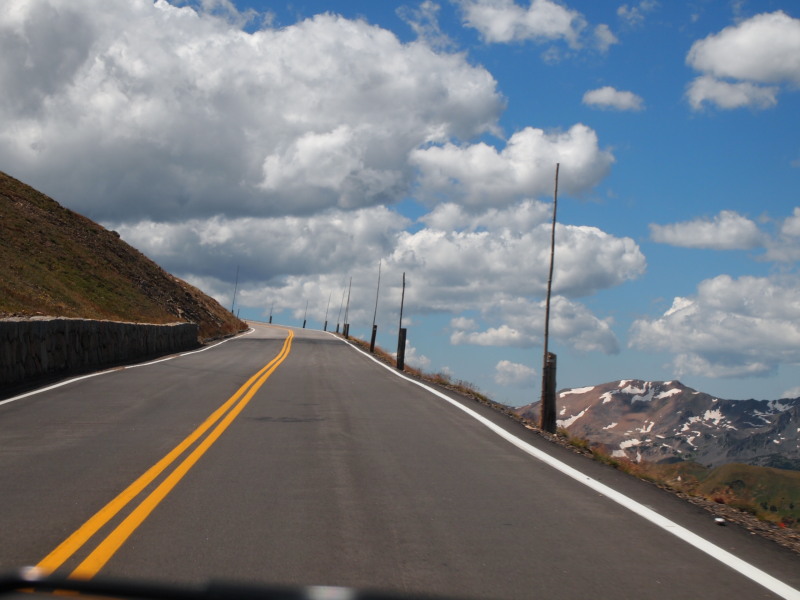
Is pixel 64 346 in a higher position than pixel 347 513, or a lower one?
higher

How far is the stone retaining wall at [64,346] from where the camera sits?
1691 cm

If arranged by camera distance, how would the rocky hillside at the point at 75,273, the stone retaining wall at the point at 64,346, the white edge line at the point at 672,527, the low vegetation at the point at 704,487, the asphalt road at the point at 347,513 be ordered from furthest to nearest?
the rocky hillside at the point at 75,273
the stone retaining wall at the point at 64,346
the low vegetation at the point at 704,487
the white edge line at the point at 672,527
the asphalt road at the point at 347,513

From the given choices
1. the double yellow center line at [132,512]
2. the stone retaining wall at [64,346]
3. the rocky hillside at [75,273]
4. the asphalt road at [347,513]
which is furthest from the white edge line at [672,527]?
the rocky hillside at [75,273]

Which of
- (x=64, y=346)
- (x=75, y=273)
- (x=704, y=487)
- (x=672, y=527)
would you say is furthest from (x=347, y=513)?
(x=75, y=273)

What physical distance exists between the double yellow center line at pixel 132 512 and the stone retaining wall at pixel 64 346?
A: 7.05 m

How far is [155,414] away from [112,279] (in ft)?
144

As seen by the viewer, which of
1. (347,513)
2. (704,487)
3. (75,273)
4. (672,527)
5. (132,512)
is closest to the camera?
(132,512)

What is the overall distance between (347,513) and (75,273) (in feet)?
156

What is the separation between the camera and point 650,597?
4.73 m

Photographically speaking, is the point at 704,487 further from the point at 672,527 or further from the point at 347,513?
the point at 347,513

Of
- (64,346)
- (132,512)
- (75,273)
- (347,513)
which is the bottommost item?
(132,512)

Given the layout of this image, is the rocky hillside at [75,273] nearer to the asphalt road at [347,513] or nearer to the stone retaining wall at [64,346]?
the stone retaining wall at [64,346]

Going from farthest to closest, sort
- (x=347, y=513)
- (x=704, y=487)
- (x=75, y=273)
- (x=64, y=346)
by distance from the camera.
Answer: (x=75, y=273) → (x=64, y=346) → (x=704, y=487) → (x=347, y=513)

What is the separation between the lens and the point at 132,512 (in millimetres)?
6402
